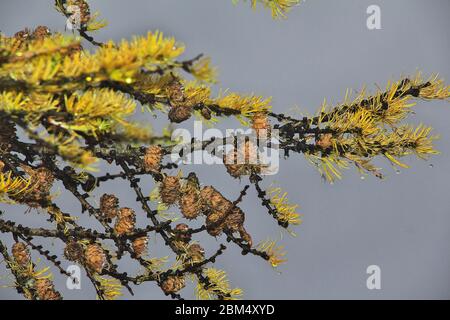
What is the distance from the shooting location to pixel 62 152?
1.83 meters

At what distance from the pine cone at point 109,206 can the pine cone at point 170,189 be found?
0.21 metres

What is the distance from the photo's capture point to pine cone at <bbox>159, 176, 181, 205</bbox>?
8.91ft

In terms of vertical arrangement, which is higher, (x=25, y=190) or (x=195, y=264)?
(x=25, y=190)

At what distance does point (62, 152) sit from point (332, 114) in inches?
57.4

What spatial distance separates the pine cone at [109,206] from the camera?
2.65 m

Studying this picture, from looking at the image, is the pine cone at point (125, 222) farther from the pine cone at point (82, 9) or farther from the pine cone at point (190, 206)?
the pine cone at point (82, 9)

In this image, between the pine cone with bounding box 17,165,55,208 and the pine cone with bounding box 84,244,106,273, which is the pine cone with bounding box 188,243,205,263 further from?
the pine cone with bounding box 17,165,55,208

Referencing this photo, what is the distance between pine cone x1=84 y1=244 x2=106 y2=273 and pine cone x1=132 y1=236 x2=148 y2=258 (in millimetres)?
142

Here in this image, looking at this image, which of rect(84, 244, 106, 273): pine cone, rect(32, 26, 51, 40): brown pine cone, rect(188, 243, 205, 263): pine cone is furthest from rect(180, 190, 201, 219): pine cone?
rect(32, 26, 51, 40): brown pine cone

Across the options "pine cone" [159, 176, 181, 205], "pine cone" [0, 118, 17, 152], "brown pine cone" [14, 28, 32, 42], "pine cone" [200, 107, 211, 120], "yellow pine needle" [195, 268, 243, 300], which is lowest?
"yellow pine needle" [195, 268, 243, 300]

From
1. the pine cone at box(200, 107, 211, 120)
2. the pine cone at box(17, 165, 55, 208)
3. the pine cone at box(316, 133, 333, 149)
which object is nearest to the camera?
the pine cone at box(17, 165, 55, 208)
